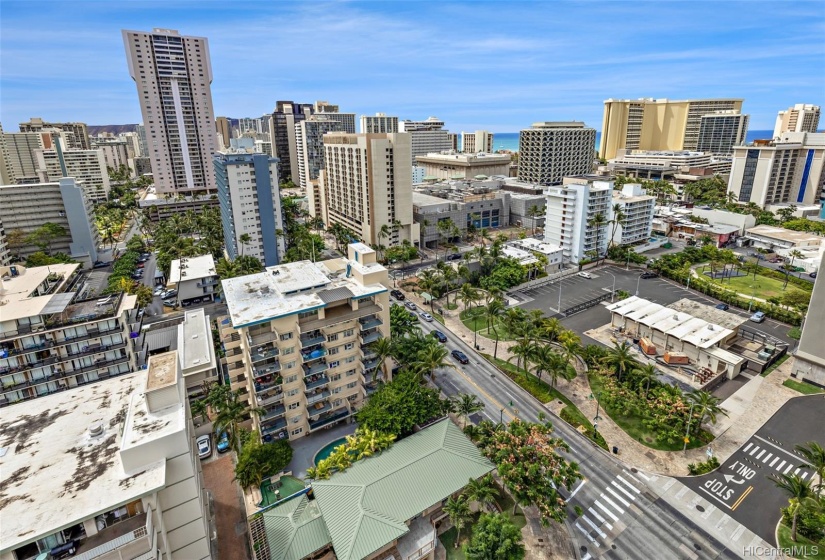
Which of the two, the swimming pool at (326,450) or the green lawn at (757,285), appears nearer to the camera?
the swimming pool at (326,450)

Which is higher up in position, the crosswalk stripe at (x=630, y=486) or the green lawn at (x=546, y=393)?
the green lawn at (x=546, y=393)

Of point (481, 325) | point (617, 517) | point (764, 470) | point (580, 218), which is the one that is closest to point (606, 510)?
point (617, 517)

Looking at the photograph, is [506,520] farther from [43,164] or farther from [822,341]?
[43,164]

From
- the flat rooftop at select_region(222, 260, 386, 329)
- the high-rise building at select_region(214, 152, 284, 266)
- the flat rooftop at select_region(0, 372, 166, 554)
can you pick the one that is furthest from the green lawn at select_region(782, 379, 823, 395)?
the high-rise building at select_region(214, 152, 284, 266)

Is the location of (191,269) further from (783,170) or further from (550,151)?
(783,170)

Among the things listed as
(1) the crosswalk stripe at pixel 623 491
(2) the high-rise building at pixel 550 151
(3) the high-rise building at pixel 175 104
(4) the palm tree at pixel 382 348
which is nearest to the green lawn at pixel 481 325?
→ (4) the palm tree at pixel 382 348

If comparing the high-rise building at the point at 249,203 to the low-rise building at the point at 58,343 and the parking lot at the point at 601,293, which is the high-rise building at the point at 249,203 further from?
the parking lot at the point at 601,293
